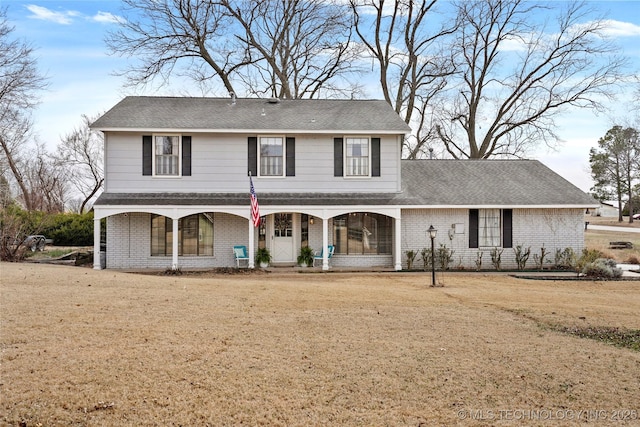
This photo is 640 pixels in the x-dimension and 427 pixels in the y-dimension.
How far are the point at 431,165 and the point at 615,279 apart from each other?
332 inches

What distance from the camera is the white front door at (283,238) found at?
1955 centimetres

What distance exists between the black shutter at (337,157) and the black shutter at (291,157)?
1.48 metres

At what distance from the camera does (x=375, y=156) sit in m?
19.4

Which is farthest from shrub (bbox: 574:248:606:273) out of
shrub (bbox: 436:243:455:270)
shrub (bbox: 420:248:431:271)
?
shrub (bbox: 420:248:431:271)

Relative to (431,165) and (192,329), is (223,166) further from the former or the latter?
(192,329)

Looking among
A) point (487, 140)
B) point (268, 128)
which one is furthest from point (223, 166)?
point (487, 140)

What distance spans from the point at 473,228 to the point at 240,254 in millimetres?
8736

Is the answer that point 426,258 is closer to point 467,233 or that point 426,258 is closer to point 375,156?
point 467,233

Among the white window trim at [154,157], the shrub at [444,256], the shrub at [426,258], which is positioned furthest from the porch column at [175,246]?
the shrub at [444,256]

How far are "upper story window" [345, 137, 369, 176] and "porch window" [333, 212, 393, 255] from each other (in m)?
1.58

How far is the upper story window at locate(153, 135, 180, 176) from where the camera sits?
61.9 ft

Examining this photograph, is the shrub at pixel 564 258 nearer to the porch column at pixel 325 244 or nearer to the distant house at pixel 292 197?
the distant house at pixel 292 197

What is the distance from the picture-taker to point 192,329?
26.6ft

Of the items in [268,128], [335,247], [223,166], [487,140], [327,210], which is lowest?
[335,247]
